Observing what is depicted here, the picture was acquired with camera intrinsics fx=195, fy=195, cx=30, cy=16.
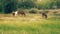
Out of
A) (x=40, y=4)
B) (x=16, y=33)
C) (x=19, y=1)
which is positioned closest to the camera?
(x=16, y=33)

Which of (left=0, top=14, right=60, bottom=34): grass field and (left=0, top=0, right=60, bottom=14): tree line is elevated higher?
(left=0, top=14, right=60, bottom=34): grass field

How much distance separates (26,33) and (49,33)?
4.45ft

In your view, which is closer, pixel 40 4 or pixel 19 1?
pixel 19 1

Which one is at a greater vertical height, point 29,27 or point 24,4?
point 29,27

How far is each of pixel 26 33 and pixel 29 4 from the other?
25351 mm

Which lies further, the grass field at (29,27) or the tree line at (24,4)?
the tree line at (24,4)

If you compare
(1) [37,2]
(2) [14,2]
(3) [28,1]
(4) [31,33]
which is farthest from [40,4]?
(4) [31,33]

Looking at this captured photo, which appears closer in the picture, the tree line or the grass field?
the grass field

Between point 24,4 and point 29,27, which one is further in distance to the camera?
point 24,4

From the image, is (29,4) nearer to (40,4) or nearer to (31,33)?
(40,4)

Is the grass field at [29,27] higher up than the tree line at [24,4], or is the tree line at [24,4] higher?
the grass field at [29,27]

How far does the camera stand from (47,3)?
37.1 m

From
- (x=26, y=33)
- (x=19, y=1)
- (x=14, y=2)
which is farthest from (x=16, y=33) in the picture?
(x=19, y=1)

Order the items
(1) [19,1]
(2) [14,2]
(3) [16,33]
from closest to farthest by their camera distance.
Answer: (3) [16,33] → (2) [14,2] → (1) [19,1]
